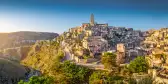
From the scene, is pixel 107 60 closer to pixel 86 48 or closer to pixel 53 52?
pixel 86 48

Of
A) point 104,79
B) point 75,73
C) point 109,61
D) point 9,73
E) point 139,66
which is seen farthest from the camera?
point 9,73

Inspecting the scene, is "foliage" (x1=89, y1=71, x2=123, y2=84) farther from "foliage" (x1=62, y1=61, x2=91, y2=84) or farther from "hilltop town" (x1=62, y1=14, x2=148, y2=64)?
"hilltop town" (x1=62, y1=14, x2=148, y2=64)

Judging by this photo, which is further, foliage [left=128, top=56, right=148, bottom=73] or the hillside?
the hillside

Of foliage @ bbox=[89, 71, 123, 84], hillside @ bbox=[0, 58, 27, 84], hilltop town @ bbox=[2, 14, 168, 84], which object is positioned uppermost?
hilltop town @ bbox=[2, 14, 168, 84]

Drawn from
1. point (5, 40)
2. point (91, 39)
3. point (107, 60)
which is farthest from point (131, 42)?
point (5, 40)

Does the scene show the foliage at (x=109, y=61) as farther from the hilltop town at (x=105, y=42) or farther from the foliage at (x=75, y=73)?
the hilltop town at (x=105, y=42)

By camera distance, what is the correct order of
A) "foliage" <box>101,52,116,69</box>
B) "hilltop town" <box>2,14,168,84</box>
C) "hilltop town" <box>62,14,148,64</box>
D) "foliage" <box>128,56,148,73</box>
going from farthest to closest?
"hilltop town" <box>62,14,148,64</box> < "foliage" <box>101,52,116,69</box> < "foliage" <box>128,56,148,73</box> < "hilltop town" <box>2,14,168,84</box>

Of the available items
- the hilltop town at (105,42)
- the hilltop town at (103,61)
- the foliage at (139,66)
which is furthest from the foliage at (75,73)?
the hilltop town at (105,42)

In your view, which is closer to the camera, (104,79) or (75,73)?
(104,79)

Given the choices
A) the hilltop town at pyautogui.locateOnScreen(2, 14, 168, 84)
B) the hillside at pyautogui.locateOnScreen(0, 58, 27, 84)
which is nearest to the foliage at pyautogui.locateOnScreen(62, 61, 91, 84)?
the hilltop town at pyautogui.locateOnScreen(2, 14, 168, 84)

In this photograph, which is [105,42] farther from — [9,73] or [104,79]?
[104,79]

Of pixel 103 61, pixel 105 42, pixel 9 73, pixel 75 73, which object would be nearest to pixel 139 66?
pixel 103 61

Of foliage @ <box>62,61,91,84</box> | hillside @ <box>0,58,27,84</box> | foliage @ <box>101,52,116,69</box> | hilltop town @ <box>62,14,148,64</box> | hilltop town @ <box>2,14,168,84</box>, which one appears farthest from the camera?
hilltop town @ <box>62,14,148,64</box>

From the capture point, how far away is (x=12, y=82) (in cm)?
3372
